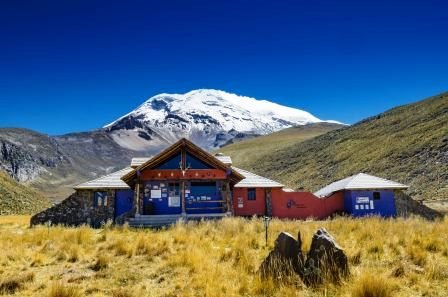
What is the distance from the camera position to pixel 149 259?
13242 mm

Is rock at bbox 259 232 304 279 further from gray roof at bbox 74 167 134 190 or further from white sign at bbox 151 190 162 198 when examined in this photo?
gray roof at bbox 74 167 134 190

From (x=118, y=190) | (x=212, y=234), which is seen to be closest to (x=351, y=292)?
(x=212, y=234)

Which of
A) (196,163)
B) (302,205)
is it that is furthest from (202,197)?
(302,205)

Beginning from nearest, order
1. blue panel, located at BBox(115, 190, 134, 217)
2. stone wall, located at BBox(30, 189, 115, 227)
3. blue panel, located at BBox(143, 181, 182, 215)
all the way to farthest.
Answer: blue panel, located at BBox(143, 181, 182, 215)
stone wall, located at BBox(30, 189, 115, 227)
blue panel, located at BBox(115, 190, 134, 217)

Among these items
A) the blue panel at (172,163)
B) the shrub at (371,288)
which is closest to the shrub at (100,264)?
the shrub at (371,288)

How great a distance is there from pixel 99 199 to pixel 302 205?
1620cm

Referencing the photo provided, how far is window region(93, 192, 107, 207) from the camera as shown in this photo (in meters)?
33.8

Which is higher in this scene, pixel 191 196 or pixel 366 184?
pixel 366 184

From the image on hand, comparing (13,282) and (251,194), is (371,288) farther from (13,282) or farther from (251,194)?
(251,194)

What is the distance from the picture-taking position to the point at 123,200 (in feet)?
112

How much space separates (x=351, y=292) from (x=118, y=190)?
2758cm

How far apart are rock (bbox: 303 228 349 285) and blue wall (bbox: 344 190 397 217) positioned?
2542 centimetres

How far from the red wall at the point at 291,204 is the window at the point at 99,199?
33.4 ft

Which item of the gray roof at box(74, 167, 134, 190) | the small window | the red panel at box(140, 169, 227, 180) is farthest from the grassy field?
the small window
